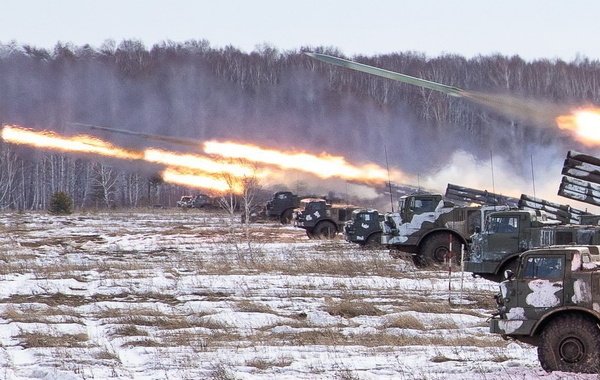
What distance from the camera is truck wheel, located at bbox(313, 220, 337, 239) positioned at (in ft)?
156

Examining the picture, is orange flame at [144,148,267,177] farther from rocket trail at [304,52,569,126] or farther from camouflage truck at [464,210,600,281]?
camouflage truck at [464,210,600,281]

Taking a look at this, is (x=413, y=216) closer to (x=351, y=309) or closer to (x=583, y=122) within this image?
(x=583, y=122)

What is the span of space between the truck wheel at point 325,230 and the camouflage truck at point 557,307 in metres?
31.3

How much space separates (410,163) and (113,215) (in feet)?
59.5

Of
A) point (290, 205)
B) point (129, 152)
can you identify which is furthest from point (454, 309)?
point (290, 205)

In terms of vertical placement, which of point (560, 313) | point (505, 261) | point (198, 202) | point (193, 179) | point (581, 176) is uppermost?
point (193, 179)

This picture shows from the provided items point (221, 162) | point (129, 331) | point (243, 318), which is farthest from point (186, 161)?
point (129, 331)

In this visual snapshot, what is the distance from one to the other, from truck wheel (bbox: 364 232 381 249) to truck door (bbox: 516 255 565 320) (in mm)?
23976

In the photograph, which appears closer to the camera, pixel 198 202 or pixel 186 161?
pixel 186 161

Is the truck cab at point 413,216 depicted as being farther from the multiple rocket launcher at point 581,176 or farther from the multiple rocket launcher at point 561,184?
the multiple rocket launcher at point 581,176

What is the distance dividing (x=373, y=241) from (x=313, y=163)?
435 inches

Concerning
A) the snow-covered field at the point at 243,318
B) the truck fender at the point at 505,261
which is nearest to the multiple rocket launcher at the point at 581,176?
the truck fender at the point at 505,261

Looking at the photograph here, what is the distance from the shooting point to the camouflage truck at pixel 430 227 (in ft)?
109

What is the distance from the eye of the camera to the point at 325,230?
4806 centimetres
